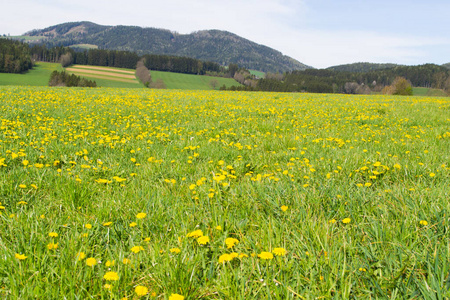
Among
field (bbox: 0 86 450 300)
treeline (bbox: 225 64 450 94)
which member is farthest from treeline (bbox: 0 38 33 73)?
field (bbox: 0 86 450 300)

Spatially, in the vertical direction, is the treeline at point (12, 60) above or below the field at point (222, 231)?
above

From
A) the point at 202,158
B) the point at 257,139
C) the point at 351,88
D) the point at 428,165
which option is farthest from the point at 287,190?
the point at 351,88

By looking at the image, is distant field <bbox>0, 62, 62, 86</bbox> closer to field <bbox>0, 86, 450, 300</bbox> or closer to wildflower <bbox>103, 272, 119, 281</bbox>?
field <bbox>0, 86, 450, 300</bbox>

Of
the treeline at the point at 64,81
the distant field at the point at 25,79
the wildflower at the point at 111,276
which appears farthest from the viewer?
the distant field at the point at 25,79

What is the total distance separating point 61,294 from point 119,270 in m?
0.35

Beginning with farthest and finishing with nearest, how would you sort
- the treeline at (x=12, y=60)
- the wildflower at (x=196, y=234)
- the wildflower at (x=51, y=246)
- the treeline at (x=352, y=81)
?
the treeline at (x=352, y=81) → the treeline at (x=12, y=60) → the wildflower at (x=196, y=234) → the wildflower at (x=51, y=246)

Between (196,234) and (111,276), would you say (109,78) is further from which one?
(111,276)

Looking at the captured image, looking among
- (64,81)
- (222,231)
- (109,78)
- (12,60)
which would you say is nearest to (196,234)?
(222,231)

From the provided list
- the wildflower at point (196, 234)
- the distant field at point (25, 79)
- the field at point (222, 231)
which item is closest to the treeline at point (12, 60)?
the distant field at point (25, 79)

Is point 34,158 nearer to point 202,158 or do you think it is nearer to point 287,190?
point 202,158

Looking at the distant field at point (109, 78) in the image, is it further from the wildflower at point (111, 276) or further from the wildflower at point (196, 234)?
the wildflower at point (111, 276)

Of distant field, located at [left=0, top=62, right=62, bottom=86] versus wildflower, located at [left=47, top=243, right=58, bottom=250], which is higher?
distant field, located at [left=0, top=62, right=62, bottom=86]

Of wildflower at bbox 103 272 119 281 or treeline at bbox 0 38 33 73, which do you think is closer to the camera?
wildflower at bbox 103 272 119 281

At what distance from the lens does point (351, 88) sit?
13288cm
